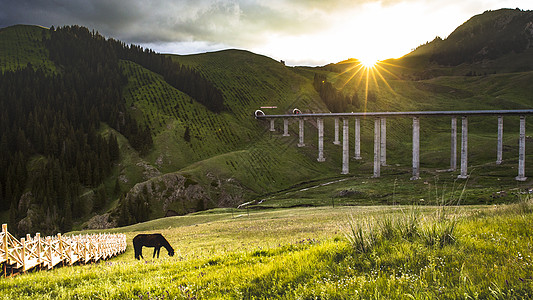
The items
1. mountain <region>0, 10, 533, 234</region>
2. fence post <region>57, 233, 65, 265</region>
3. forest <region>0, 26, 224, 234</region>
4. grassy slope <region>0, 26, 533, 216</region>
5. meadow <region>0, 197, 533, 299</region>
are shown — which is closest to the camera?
meadow <region>0, 197, 533, 299</region>

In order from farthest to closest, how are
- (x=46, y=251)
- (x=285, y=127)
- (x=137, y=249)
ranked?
1. (x=285, y=127)
2. (x=137, y=249)
3. (x=46, y=251)

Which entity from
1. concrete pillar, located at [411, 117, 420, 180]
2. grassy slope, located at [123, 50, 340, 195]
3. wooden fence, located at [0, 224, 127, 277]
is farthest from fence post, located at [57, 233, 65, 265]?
concrete pillar, located at [411, 117, 420, 180]

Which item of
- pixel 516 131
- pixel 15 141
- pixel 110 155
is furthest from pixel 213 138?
pixel 516 131

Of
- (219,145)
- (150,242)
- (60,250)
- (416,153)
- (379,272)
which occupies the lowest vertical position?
(416,153)

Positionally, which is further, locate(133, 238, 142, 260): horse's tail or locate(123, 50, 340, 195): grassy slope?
locate(123, 50, 340, 195): grassy slope

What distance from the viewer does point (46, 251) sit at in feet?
61.1

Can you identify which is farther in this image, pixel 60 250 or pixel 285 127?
pixel 285 127

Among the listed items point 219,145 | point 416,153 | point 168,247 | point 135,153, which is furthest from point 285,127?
point 168,247

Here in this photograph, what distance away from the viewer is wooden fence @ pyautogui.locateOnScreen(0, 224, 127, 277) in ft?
52.8

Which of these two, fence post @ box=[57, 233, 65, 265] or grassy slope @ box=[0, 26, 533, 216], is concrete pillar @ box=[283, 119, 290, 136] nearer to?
grassy slope @ box=[0, 26, 533, 216]

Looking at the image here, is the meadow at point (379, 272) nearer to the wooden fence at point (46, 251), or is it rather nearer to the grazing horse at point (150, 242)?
the wooden fence at point (46, 251)

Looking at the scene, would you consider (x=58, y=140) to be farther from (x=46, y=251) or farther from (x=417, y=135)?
(x=417, y=135)

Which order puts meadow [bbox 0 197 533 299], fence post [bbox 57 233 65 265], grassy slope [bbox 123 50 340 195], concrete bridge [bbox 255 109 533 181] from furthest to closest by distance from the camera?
grassy slope [bbox 123 50 340 195] → concrete bridge [bbox 255 109 533 181] → fence post [bbox 57 233 65 265] → meadow [bbox 0 197 533 299]

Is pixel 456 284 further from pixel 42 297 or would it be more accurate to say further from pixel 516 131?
pixel 516 131
